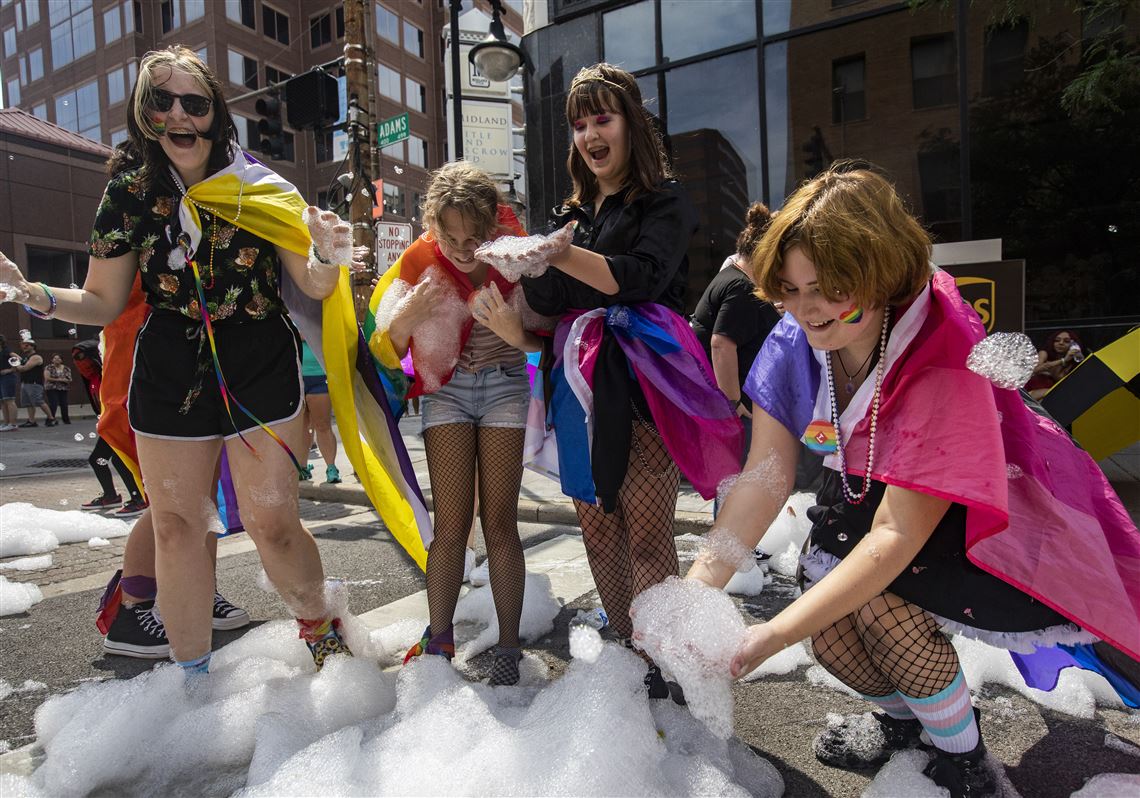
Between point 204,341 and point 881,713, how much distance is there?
82.8 inches

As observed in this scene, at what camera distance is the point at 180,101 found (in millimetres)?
2049

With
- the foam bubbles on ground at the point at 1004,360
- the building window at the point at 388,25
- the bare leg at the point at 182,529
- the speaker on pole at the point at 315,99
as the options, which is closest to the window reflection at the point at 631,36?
the speaker on pole at the point at 315,99

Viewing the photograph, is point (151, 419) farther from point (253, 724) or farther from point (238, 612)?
point (238, 612)

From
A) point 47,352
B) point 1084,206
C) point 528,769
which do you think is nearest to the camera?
point 528,769

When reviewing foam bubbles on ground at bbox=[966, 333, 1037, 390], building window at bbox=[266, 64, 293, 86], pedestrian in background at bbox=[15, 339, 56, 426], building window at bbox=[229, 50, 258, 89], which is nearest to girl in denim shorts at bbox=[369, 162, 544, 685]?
foam bubbles on ground at bbox=[966, 333, 1037, 390]

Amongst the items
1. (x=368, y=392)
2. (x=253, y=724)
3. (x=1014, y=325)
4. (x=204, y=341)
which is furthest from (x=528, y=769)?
(x=1014, y=325)

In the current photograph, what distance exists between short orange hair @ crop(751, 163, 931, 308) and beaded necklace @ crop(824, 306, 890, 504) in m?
0.12

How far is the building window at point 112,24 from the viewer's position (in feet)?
91.4

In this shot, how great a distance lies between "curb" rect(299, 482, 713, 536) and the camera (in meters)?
4.26

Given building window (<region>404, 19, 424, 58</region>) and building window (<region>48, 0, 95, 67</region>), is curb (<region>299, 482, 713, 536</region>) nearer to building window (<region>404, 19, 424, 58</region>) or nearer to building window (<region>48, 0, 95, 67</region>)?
building window (<region>404, 19, 424, 58</region>)

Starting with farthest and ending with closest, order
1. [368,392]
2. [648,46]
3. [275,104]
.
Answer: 1. [275,104]
2. [648,46]
3. [368,392]

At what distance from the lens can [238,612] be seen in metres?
2.92

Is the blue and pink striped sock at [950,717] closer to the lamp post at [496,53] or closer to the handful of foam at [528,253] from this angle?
the handful of foam at [528,253]

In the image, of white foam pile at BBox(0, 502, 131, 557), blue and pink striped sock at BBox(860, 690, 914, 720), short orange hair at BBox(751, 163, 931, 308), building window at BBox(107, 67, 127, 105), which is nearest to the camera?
short orange hair at BBox(751, 163, 931, 308)
